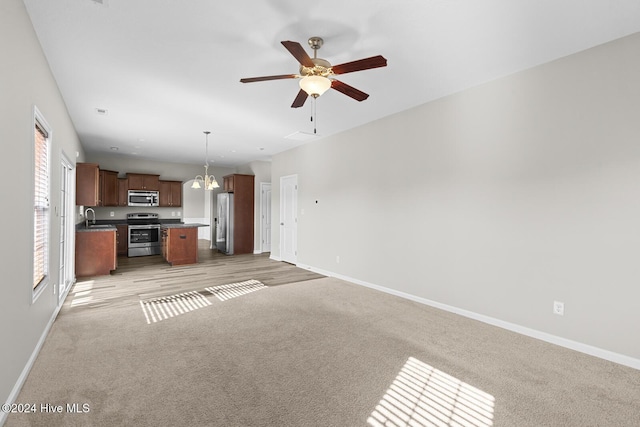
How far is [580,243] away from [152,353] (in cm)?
405

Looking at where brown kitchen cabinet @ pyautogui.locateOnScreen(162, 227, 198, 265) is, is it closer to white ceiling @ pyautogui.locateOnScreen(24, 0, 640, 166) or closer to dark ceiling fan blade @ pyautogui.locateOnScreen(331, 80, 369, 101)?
white ceiling @ pyautogui.locateOnScreen(24, 0, 640, 166)

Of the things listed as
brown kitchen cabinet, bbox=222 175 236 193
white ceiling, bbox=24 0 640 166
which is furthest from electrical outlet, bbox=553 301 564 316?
brown kitchen cabinet, bbox=222 175 236 193

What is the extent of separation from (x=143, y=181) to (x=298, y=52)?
7.61 metres

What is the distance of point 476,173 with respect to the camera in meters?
3.53

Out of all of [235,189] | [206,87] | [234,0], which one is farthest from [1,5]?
[235,189]

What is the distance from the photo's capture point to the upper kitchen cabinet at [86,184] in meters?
5.11

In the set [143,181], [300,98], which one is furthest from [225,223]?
[300,98]

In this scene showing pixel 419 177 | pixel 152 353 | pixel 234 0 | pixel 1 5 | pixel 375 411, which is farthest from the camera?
pixel 419 177

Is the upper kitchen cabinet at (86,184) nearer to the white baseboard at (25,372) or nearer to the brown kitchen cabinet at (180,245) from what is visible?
the brown kitchen cabinet at (180,245)

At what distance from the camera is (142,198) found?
809cm

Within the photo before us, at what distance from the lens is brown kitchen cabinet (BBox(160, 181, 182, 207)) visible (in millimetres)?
8477

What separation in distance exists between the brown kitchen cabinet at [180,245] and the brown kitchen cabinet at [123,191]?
1.93m

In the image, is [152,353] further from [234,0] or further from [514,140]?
[514,140]

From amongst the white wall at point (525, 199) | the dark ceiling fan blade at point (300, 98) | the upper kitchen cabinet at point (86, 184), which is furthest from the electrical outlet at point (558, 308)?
the upper kitchen cabinet at point (86, 184)
